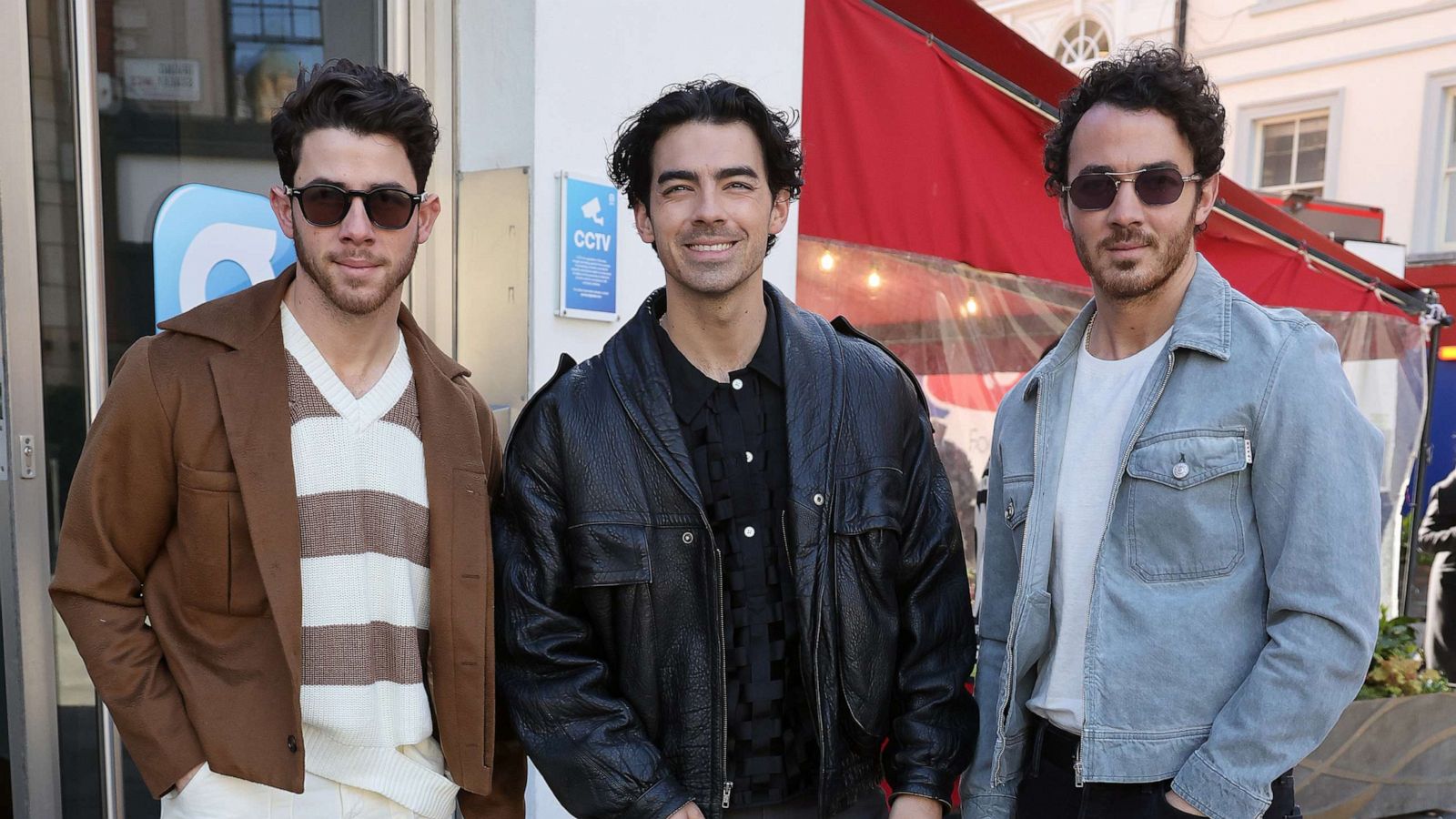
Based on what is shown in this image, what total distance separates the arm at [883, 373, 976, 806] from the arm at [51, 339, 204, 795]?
130cm

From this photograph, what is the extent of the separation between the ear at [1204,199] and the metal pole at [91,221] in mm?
2634

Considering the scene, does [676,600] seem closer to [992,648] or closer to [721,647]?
[721,647]

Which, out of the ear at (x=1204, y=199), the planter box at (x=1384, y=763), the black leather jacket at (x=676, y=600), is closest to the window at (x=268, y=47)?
the black leather jacket at (x=676, y=600)

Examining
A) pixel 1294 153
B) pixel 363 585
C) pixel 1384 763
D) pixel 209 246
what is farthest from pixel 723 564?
pixel 1294 153

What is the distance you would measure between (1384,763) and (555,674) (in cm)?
459

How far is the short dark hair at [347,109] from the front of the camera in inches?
83.4

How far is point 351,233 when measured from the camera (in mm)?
2076

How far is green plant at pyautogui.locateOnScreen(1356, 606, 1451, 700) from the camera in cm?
524

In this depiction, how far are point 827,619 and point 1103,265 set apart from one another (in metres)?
0.84

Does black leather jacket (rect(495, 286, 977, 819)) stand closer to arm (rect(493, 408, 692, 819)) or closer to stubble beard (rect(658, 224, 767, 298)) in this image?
arm (rect(493, 408, 692, 819))

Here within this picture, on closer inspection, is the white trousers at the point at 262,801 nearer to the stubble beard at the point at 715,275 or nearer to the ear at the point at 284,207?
the ear at the point at 284,207

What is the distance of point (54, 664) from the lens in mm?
2879

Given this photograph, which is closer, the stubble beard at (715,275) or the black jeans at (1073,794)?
the black jeans at (1073,794)

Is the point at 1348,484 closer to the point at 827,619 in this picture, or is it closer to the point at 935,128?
the point at 827,619
